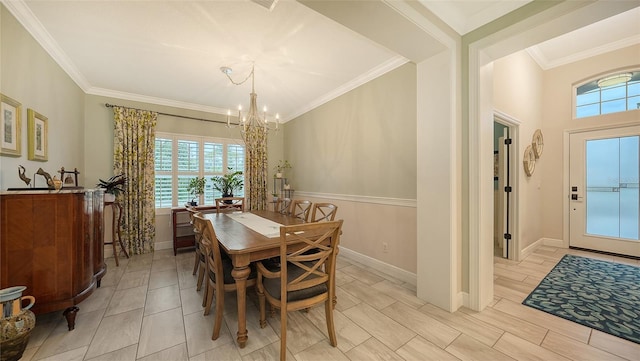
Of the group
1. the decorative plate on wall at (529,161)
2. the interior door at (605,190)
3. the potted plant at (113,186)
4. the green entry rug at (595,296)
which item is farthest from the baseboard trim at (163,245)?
the interior door at (605,190)

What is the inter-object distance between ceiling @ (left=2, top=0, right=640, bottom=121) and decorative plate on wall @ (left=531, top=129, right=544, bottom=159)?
1.27 meters

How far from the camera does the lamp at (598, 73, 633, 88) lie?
342cm

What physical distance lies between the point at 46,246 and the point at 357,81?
12.1ft

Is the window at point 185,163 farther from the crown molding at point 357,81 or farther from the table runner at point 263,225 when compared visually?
the table runner at point 263,225

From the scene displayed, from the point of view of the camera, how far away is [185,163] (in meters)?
4.35

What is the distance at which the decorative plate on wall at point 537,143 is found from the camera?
381 centimetres

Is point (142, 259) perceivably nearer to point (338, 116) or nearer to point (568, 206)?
point (338, 116)

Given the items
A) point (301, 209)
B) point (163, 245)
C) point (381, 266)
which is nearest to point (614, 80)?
point (381, 266)

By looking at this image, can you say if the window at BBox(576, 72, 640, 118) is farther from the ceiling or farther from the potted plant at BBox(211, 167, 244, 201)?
the potted plant at BBox(211, 167, 244, 201)

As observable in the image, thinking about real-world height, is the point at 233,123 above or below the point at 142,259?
above

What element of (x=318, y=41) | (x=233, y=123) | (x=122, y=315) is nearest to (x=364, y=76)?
(x=318, y=41)

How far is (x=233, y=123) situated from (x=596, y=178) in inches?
255

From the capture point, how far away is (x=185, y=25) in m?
2.17

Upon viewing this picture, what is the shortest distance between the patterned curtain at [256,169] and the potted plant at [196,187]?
0.90 meters
